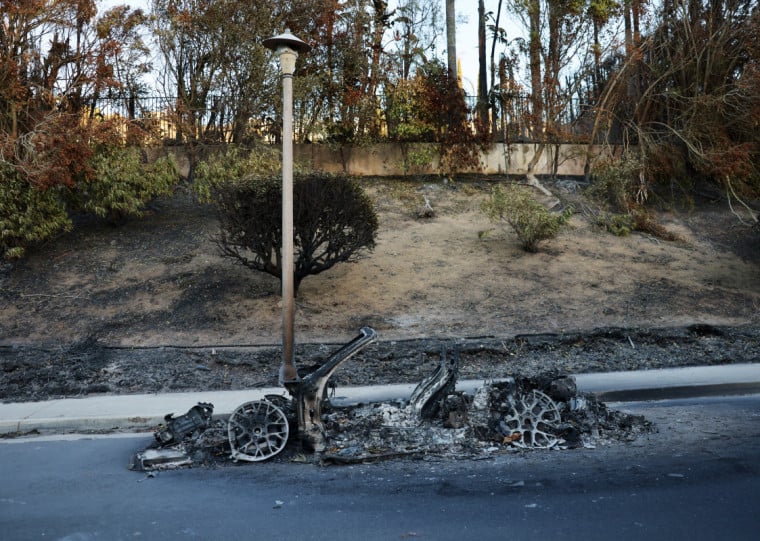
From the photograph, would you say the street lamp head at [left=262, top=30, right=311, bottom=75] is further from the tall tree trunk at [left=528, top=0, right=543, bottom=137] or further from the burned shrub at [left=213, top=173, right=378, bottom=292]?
the tall tree trunk at [left=528, top=0, right=543, bottom=137]

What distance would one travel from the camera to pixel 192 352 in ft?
41.5

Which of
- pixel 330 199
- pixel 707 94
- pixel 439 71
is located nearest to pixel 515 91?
pixel 439 71

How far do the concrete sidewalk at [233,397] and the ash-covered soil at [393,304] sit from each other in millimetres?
766

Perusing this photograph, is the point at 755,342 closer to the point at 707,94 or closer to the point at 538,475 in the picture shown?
the point at 538,475

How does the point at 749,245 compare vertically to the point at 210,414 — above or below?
above

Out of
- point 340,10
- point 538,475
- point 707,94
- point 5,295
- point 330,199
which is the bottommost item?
point 538,475

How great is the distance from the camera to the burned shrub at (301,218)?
14891mm

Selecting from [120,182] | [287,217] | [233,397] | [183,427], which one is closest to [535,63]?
[120,182]

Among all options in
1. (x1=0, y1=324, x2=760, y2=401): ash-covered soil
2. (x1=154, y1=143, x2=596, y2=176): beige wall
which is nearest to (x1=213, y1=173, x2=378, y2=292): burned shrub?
(x1=0, y1=324, x2=760, y2=401): ash-covered soil

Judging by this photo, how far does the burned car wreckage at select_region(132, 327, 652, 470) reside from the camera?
6.74 metres

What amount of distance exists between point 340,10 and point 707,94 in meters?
13.1

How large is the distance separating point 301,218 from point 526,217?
6.92 m

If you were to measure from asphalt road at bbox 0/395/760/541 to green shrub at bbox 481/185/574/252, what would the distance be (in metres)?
12.1

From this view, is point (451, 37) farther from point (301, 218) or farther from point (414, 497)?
point (414, 497)
